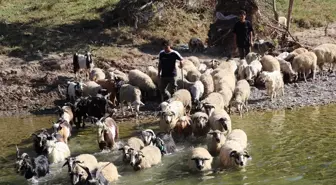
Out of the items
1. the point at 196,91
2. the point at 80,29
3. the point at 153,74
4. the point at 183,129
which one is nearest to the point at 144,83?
the point at 153,74

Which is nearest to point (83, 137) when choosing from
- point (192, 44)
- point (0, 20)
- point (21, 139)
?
point (21, 139)

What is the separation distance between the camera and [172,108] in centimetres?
1358

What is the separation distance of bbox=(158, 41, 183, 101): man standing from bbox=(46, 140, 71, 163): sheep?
13.3ft

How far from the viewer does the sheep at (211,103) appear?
44.5ft

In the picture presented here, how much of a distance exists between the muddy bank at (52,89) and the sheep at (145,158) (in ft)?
15.7

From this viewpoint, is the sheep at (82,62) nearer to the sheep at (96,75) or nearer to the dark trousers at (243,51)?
the sheep at (96,75)

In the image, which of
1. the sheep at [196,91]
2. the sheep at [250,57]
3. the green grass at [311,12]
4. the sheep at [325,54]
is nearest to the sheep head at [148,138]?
the sheep at [196,91]

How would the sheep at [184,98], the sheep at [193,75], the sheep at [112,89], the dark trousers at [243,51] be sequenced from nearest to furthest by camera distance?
the sheep at [184,98] < the sheep at [112,89] < the sheep at [193,75] < the dark trousers at [243,51]

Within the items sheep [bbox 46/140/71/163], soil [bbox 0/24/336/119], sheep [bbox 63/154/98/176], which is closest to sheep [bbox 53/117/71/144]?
sheep [bbox 46/140/71/163]

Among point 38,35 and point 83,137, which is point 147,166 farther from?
point 38,35

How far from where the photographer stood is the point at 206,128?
41.6 ft

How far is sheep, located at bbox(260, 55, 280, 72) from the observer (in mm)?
18203

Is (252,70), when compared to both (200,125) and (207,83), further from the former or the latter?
(200,125)

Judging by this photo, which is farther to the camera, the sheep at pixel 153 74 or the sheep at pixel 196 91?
the sheep at pixel 153 74
